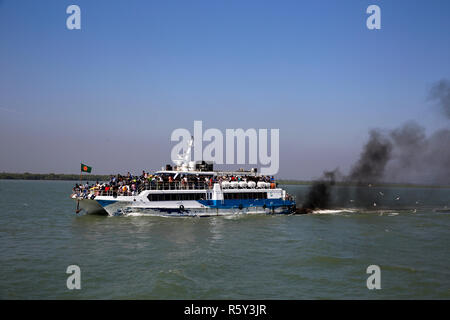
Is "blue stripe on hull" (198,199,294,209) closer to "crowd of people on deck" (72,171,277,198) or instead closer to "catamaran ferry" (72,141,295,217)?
"catamaran ferry" (72,141,295,217)

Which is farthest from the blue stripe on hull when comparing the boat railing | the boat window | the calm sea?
the calm sea

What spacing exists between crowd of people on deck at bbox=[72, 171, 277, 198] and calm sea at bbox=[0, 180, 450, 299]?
11.0 ft

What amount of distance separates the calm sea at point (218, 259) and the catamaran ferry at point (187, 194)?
6.50ft

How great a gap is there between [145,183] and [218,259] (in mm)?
19098

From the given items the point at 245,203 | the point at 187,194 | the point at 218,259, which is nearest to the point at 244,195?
the point at 245,203

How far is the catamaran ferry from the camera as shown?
37625mm

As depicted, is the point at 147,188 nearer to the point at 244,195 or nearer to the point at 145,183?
the point at 145,183

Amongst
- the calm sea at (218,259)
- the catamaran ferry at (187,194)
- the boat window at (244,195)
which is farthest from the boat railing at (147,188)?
the calm sea at (218,259)

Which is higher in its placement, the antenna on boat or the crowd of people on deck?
the antenna on boat

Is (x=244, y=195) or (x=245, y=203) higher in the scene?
(x=244, y=195)

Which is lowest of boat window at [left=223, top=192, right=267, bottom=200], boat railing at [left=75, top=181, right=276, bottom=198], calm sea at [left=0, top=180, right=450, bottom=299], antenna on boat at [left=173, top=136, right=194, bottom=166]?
calm sea at [left=0, top=180, right=450, bottom=299]

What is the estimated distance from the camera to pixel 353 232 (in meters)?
33.0

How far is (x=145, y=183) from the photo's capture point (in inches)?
1508
